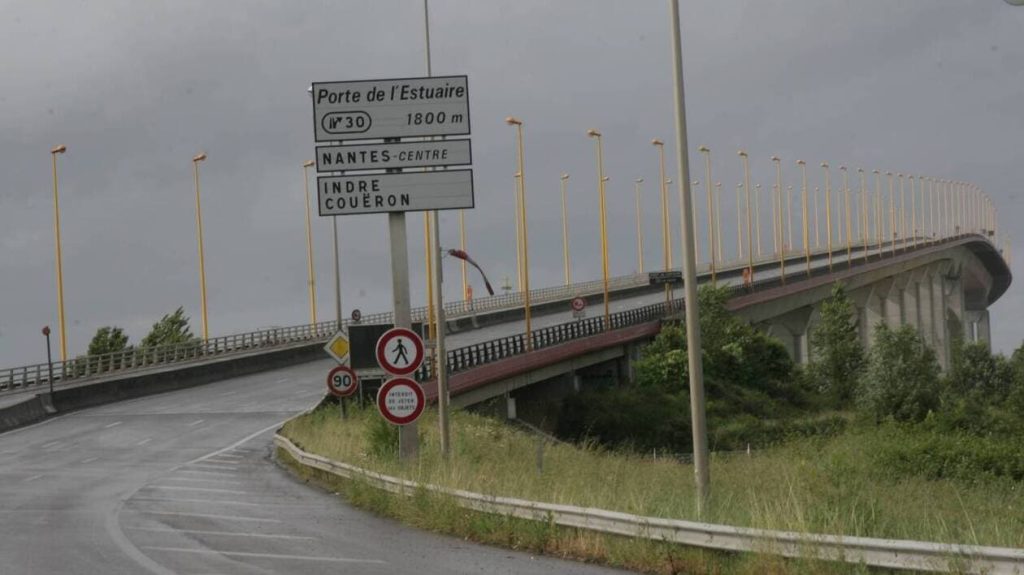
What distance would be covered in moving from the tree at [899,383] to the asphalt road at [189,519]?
4582cm

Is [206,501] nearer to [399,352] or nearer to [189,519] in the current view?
[189,519]

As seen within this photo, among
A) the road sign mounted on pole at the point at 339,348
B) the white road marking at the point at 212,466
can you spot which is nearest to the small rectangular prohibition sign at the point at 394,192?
the white road marking at the point at 212,466

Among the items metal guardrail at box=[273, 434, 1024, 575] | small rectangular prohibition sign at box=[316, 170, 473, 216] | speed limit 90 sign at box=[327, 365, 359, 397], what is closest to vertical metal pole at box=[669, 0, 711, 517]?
metal guardrail at box=[273, 434, 1024, 575]

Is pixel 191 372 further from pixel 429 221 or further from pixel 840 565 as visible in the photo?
pixel 840 565

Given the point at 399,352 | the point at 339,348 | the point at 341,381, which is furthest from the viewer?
the point at 339,348

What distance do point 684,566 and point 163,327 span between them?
108m

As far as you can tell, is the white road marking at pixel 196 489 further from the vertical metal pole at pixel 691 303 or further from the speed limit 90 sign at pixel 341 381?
the vertical metal pole at pixel 691 303

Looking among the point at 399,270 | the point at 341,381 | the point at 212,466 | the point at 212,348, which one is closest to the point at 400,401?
the point at 399,270

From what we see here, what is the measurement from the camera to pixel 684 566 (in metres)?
12.9

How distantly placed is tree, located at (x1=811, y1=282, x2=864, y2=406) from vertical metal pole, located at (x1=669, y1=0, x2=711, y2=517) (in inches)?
3280

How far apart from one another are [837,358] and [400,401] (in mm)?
85397

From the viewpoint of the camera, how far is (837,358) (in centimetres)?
10212

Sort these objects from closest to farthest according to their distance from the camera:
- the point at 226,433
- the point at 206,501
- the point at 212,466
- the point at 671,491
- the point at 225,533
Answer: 1. the point at 671,491
2. the point at 225,533
3. the point at 206,501
4. the point at 212,466
5. the point at 226,433

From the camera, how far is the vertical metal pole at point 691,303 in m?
15.6
